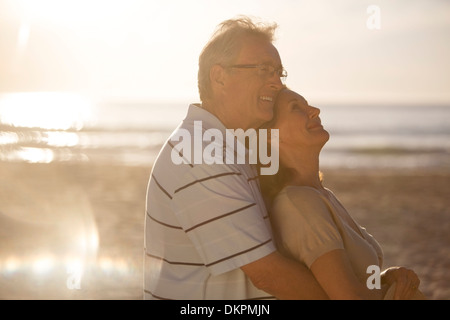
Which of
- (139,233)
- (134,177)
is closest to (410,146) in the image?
(134,177)

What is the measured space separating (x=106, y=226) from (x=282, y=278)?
877 cm

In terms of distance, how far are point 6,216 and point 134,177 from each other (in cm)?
602

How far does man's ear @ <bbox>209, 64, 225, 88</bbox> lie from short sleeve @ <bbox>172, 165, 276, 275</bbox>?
688 millimetres

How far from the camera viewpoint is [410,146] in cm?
2930

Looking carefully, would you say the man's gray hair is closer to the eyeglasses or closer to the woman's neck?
the eyeglasses

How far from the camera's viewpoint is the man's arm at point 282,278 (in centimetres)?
264

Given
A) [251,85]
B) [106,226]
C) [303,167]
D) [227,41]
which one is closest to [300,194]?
[303,167]

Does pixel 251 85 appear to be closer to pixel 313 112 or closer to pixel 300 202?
pixel 313 112

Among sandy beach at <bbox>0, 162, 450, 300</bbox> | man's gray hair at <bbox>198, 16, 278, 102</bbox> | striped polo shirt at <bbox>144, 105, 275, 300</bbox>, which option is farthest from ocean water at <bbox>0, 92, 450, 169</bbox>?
striped polo shirt at <bbox>144, 105, 275, 300</bbox>

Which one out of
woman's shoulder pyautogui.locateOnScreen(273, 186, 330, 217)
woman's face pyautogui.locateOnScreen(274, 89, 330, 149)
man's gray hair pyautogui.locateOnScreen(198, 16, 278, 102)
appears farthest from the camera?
woman's face pyautogui.locateOnScreen(274, 89, 330, 149)

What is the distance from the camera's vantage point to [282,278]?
2.67 meters
